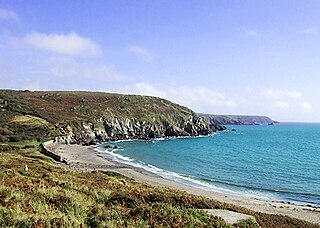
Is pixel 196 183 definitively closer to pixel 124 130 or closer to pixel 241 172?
pixel 241 172

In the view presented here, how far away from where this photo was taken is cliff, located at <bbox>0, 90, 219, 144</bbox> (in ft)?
339

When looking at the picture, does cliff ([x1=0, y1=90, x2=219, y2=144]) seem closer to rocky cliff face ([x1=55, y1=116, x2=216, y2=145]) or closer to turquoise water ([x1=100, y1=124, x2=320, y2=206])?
rocky cliff face ([x1=55, y1=116, x2=216, y2=145])

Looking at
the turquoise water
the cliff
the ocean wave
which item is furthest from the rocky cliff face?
the ocean wave

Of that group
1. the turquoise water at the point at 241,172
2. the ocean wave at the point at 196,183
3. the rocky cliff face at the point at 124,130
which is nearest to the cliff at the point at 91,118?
the rocky cliff face at the point at 124,130

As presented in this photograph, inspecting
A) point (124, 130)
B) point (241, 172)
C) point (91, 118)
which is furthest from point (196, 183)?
point (124, 130)

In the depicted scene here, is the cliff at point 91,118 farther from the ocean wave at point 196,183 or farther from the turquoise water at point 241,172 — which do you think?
the ocean wave at point 196,183

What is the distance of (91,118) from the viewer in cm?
13425

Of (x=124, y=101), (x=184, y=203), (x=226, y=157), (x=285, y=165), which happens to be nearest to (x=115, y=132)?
(x=124, y=101)

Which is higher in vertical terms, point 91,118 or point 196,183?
point 91,118

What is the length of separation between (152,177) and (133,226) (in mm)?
48106

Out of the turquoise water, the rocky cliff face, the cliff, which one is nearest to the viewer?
the turquoise water

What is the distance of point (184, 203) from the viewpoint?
14508 millimetres

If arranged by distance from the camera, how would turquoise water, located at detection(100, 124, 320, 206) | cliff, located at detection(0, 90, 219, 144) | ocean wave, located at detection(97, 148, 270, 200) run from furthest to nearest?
cliff, located at detection(0, 90, 219, 144), turquoise water, located at detection(100, 124, 320, 206), ocean wave, located at detection(97, 148, 270, 200)

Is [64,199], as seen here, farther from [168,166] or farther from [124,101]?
[124,101]
